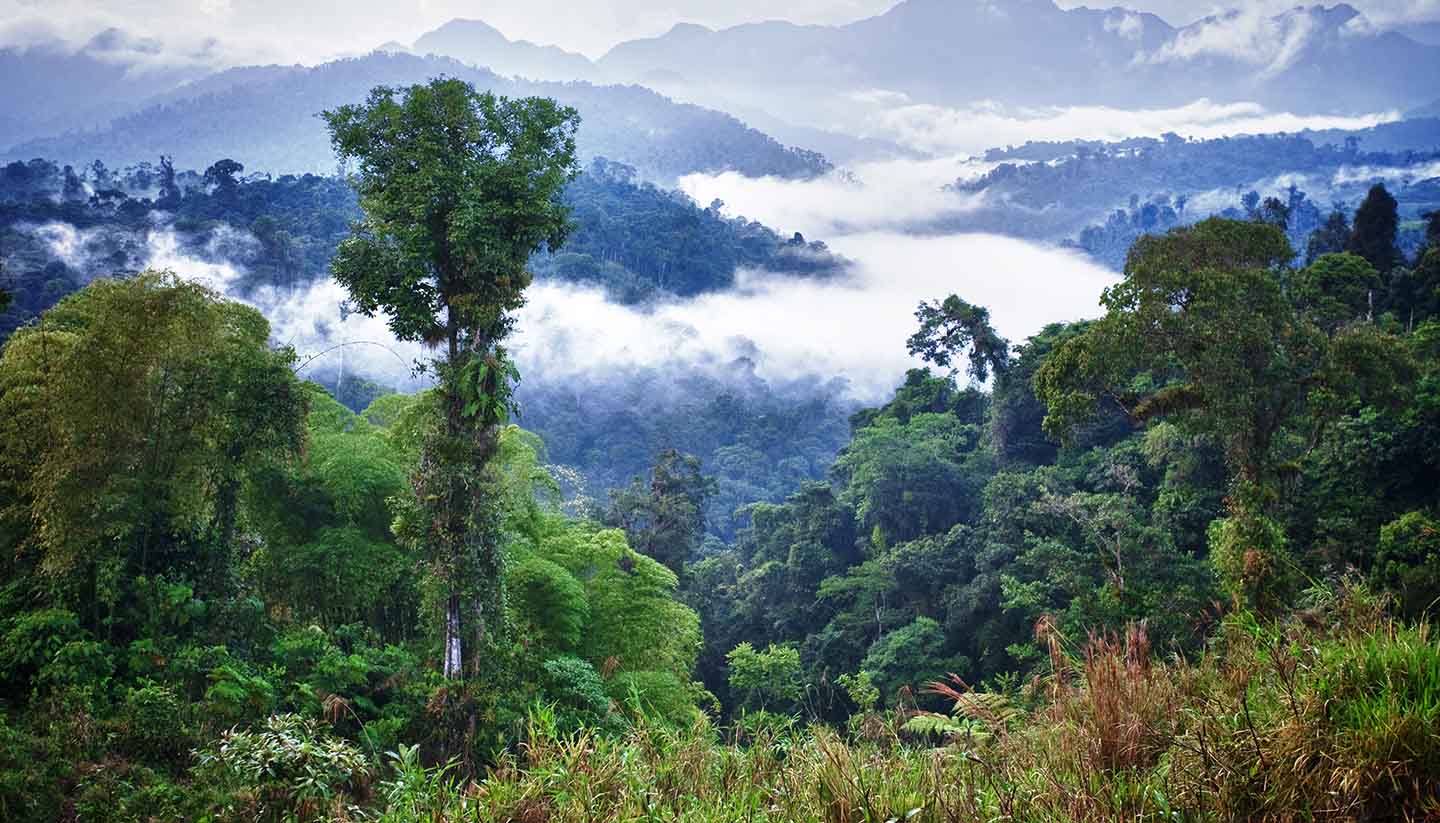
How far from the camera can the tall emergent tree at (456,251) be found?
811 cm

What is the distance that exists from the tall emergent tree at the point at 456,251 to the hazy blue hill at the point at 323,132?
394 feet

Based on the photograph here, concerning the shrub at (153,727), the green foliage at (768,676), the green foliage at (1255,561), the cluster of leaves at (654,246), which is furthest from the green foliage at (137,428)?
the cluster of leaves at (654,246)

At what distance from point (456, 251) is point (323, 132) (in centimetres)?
12586

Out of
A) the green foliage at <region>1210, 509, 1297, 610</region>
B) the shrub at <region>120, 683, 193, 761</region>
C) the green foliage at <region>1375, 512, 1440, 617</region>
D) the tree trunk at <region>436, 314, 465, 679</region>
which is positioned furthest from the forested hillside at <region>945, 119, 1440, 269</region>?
the shrub at <region>120, 683, 193, 761</region>

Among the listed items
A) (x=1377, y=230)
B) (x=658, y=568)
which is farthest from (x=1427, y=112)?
(x=658, y=568)

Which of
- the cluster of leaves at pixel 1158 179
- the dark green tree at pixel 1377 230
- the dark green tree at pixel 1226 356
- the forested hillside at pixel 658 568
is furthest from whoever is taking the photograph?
the cluster of leaves at pixel 1158 179

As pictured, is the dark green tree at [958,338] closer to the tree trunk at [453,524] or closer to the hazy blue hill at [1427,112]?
the tree trunk at [453,524]

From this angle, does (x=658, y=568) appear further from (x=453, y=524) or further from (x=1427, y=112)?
(x=1427, y=112)

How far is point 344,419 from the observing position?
12547 millimetres

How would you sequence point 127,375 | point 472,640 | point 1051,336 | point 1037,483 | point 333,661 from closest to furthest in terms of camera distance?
point 127,375 → point 333,661 → point 472,640 → point 1037,483 → point 1051,336

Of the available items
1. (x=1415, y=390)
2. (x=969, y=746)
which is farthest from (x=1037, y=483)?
(x=969, y=746)

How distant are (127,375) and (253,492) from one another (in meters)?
3.17

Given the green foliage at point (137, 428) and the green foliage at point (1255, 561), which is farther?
Answer: the green foliage at point (1255, 561)

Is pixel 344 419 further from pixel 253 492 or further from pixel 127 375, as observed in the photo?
pixel 127 375
